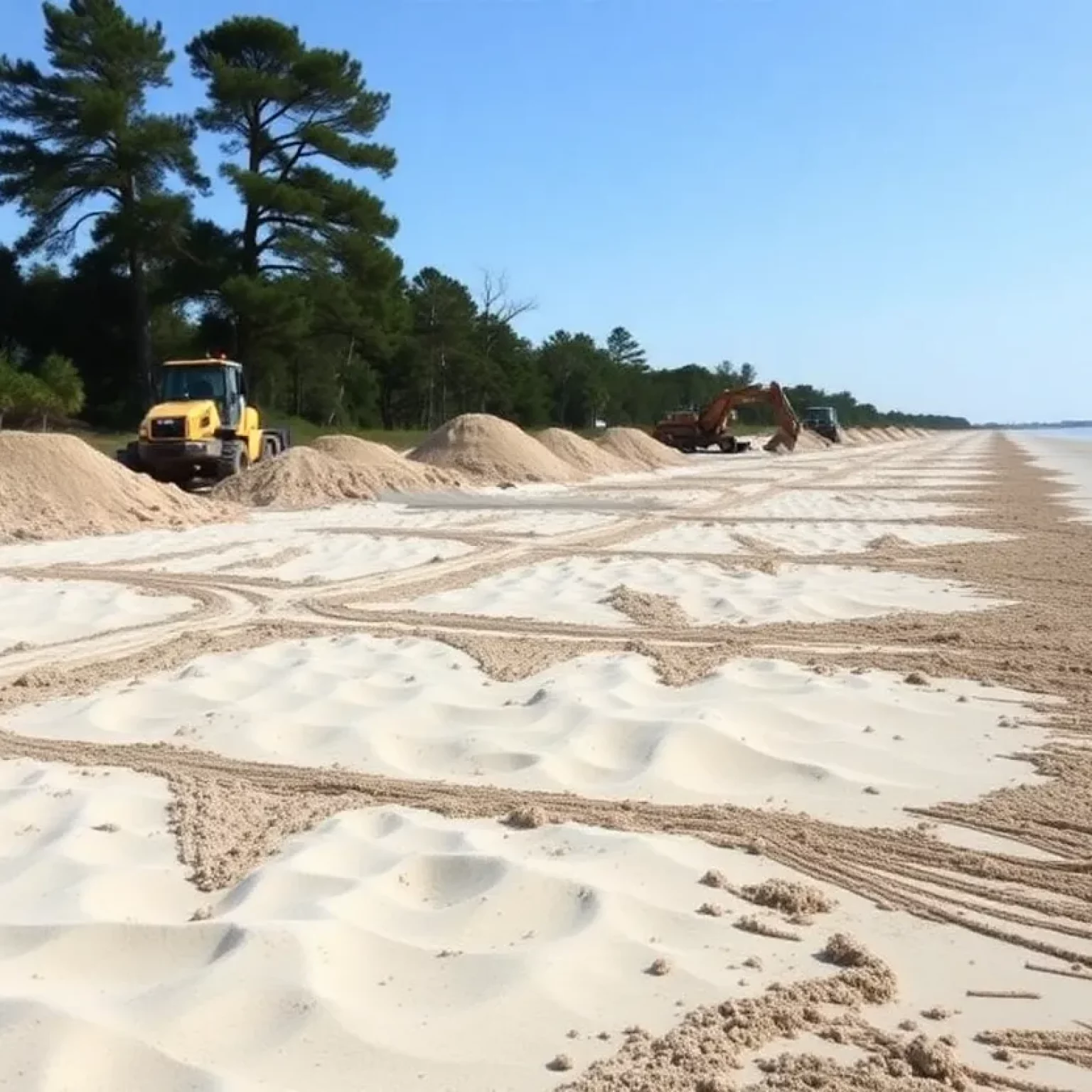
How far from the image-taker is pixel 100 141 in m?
37.4

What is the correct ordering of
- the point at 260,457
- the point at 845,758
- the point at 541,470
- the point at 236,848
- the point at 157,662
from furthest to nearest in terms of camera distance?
the point at 541,470 < the point at 260,457 < the point at 157,662 < the point at 845,758 < the point at 236,848

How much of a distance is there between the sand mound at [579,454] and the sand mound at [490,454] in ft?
7.40

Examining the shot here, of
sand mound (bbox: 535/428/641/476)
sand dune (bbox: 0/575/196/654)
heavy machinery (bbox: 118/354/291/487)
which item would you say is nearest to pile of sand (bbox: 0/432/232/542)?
heavy machinery (bbox: 118/354/291/487)

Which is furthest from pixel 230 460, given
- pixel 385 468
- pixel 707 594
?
pixel 707 594

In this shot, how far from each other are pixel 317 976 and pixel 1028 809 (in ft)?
8.02

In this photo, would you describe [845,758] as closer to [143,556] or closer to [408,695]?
[408,695]

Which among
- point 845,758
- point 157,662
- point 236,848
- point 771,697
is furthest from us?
point 157,662

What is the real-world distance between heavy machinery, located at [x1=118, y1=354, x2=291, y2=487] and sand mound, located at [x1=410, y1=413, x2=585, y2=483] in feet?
16.9

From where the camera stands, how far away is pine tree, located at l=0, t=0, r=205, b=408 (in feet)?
120

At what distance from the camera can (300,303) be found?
3656 cm

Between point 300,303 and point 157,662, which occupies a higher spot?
point 300,303

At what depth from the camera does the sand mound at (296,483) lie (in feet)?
61.3

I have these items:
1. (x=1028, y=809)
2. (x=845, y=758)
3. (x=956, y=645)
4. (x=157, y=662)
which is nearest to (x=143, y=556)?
(x=157, y=662)

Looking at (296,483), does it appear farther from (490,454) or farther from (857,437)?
(857,437)
